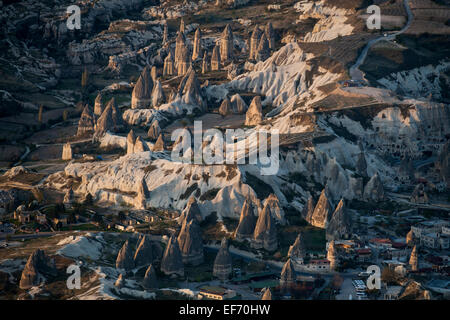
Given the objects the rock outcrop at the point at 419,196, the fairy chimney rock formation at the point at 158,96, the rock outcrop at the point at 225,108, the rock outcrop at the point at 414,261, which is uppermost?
the fairy chimney rock formation at the point at 158,96

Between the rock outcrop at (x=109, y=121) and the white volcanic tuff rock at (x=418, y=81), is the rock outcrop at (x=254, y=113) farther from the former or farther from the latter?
the rock outcrop at (x=109, y=121)

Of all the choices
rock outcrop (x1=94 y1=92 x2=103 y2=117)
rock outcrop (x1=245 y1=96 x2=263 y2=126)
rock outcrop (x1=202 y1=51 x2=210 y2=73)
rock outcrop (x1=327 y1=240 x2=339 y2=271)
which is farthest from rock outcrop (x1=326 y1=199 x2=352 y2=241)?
rock outcrop (x1=202 y1=51 x2=210 y2=73)

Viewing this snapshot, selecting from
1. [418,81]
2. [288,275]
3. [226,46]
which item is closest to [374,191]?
[288,275]

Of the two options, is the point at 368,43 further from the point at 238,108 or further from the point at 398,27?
the point at 238,108

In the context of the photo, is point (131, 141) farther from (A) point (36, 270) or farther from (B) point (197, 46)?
(B) point (197, 46)

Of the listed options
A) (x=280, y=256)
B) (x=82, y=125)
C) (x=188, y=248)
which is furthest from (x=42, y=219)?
(x=82, y=125)

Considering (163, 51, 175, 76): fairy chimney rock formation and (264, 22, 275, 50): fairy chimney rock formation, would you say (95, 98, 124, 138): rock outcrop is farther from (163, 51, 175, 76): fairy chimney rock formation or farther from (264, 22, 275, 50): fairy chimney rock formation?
(264, 22, 275, 50): fairy chimney rock formation

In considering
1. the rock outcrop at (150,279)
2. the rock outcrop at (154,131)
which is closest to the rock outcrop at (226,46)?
the rock outcrop at (154,131)
